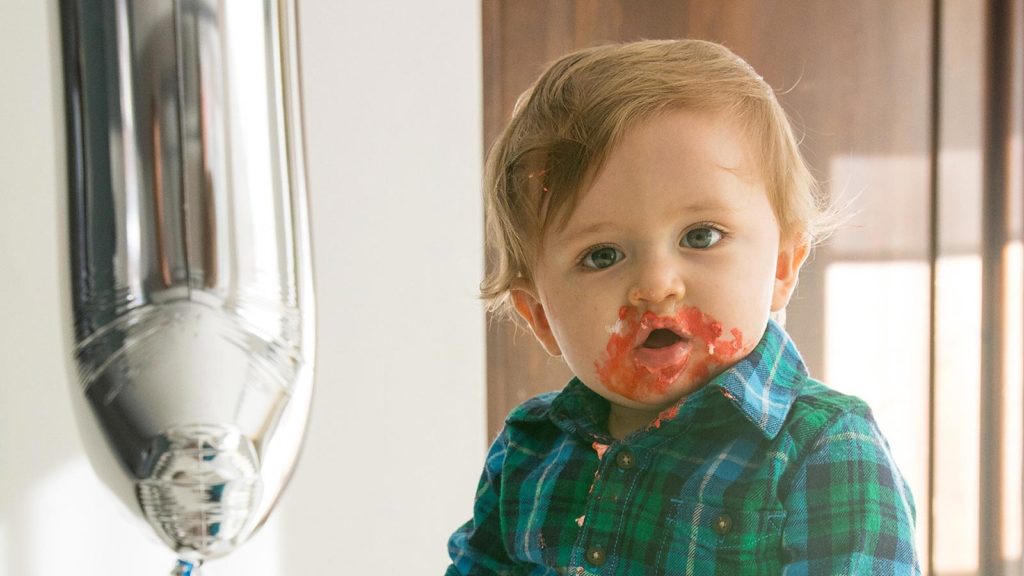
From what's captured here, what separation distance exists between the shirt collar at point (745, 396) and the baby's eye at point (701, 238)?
0.06 metres

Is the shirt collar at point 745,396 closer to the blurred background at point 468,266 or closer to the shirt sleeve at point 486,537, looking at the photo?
the shirt sleeve at point 486,537

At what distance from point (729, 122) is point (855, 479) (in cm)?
17

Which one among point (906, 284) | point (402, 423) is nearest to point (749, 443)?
point (402, 423)

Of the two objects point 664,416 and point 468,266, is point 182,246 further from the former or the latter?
point 468,266

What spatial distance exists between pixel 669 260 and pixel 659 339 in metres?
0.04

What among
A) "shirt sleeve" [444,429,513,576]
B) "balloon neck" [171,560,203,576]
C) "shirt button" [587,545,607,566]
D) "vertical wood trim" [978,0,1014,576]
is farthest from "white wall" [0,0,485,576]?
"vertical wood trim" [978,0,1014,576]

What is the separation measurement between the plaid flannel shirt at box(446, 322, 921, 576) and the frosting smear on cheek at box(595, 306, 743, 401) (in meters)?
0.01

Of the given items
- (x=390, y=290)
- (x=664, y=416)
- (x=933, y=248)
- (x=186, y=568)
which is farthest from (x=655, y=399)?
(x=933, y=248)

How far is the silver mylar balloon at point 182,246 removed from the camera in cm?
17

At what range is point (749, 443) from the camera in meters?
0.45

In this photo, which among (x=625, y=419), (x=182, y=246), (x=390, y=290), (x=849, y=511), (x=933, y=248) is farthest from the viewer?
(x=933, y=248)

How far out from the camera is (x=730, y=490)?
1.43 feet

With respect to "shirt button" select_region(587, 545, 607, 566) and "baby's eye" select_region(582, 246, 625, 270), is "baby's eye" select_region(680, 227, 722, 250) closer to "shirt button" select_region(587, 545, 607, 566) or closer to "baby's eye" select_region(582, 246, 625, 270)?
"baby's eye" select_region(582, 246, 625, 270)

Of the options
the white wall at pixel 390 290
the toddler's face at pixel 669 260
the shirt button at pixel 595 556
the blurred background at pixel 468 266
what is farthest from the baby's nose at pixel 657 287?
the white wall at pixel 390 290
